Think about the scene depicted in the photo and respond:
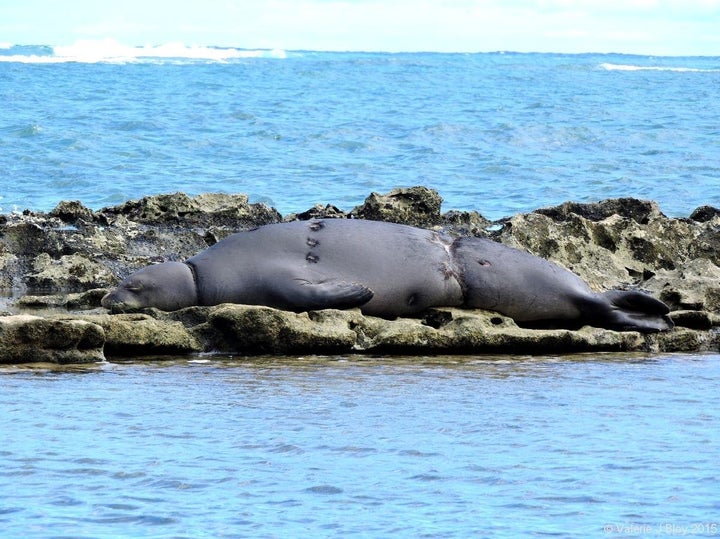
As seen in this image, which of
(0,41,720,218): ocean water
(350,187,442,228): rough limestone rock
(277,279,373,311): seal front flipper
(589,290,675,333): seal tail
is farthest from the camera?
(0,41,720,218): ocean water

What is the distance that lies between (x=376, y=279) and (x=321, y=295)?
1.57 ft

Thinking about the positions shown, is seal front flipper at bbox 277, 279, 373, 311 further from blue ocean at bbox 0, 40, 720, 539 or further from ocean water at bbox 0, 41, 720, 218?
ocean water at bbox 0, 41, 720, 218

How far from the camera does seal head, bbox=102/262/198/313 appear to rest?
8.10 metres

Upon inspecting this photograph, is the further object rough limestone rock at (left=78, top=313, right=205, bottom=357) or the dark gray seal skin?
the dark gray seal skin

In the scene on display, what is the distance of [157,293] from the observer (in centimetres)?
812

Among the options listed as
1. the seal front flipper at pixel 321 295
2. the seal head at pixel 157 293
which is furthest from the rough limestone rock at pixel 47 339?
the seal front flipper at pixel 321 295

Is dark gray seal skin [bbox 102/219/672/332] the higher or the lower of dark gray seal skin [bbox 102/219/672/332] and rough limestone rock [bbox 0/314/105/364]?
the higher

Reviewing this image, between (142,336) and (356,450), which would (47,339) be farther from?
(356,450)

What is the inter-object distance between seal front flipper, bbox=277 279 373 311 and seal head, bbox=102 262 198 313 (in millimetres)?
633

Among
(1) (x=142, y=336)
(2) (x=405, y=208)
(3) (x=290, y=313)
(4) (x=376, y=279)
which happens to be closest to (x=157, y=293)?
(1) (x=142, y=336)

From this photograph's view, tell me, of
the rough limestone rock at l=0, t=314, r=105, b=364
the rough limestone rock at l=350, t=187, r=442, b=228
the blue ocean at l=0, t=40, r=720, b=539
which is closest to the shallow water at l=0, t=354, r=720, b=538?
the blue ocean at l=0, t=40, r=720, b=539

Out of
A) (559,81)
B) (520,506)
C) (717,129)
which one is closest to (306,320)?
(520,506)

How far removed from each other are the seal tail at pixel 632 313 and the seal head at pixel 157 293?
2.66 meters

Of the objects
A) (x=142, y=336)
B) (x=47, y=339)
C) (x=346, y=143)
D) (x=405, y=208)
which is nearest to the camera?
(x=47, y=339)
